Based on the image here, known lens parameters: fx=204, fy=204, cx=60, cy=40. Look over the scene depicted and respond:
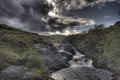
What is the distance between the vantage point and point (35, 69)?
4200 inches

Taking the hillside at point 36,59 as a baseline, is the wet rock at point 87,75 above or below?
below

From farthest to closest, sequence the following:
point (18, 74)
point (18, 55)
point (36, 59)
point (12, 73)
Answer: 1. point (18, 55)
2. point (36, 59)
3. point (18, 74)
4. point (12, 73)

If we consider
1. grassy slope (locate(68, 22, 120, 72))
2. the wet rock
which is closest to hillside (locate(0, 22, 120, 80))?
grassy slope (locate(68, 22, 120, 72))

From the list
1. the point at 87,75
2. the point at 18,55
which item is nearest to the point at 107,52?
the point at 87,75

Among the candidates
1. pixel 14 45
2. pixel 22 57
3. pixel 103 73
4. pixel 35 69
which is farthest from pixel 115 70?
pixel 14 45

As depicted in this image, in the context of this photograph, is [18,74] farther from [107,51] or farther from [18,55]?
[107,51]

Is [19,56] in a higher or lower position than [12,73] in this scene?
higher

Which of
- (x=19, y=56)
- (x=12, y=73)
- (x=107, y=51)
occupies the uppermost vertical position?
(x=107, y=51)

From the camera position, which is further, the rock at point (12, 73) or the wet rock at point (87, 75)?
the wet rock at point (87, 75)

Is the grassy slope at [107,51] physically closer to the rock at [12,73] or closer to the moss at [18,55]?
the moss at [18,55]

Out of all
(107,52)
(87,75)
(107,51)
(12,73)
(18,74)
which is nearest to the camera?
(12,73)

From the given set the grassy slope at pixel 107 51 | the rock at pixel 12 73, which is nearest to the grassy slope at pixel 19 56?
the rock at pixel 12 73

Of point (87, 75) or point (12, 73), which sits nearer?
point (12, 73)

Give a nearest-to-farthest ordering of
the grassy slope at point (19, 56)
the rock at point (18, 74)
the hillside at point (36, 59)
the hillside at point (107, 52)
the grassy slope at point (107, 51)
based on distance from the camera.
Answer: the rock at point (18, 74), the hillside at point (36, 59), the grassy slope at point (19, 56), the hillside at point (107, 52), the grassy slope at point (107, 51)
